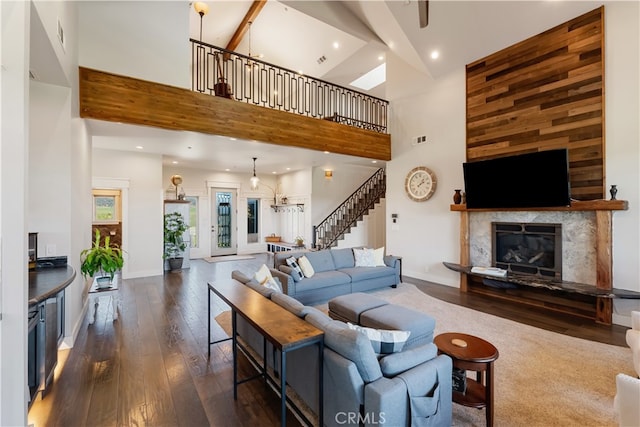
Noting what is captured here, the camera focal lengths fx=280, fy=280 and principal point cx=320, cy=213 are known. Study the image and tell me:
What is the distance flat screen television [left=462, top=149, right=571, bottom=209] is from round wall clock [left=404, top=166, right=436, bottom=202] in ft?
3.19

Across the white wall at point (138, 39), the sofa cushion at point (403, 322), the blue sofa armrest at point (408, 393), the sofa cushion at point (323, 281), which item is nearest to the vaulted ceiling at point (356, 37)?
the white wall at point (138, 39)

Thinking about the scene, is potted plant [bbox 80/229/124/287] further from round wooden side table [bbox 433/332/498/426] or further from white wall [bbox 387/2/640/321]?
white wall [bbox 387/2/640/321]

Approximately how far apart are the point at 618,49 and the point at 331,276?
5.31 meters

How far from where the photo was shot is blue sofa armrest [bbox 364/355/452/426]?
149 cm

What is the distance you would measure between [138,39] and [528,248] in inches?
288

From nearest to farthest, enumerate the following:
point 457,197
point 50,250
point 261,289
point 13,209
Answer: point 13,209
point 261,289
point 50,250
point 457,197

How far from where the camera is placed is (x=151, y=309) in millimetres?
4383

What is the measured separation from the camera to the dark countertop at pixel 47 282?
2.02 m

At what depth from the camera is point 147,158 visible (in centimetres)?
654

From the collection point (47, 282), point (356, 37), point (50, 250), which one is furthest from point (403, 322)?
point (356, 37)

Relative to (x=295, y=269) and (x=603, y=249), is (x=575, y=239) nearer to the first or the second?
(x=603, y=249)

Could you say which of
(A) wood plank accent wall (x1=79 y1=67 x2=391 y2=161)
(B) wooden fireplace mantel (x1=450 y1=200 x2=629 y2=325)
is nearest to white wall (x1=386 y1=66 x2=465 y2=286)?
(A) wood plank accent wall (x1=79 y1=67 x2=391 y2=161)

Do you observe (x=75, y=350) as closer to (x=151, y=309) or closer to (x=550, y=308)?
(x=151, y=309)

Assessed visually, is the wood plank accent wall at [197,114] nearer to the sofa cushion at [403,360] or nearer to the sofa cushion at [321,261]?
the sofa cushion at [321,261]
